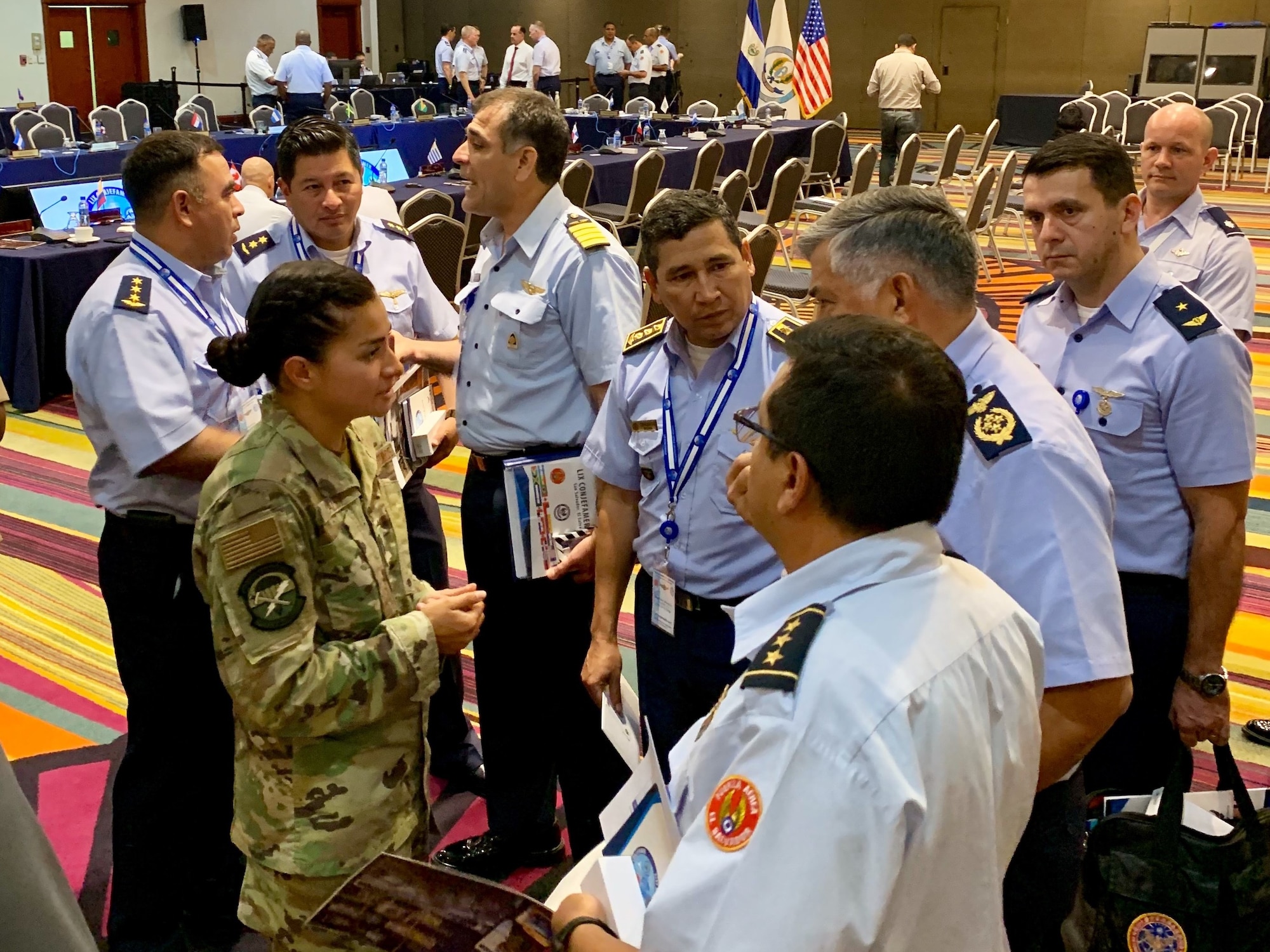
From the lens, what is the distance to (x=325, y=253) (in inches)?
124

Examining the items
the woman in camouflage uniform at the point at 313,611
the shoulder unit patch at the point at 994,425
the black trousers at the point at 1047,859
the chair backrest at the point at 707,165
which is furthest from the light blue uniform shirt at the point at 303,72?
the black trousers at the point at 1047,859

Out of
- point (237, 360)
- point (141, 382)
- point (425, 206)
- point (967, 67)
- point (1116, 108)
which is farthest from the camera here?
point (967, 67)

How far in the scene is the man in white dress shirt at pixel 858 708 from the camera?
41.7 inches

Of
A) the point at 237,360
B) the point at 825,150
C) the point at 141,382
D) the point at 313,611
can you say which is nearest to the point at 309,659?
the point at 313,611

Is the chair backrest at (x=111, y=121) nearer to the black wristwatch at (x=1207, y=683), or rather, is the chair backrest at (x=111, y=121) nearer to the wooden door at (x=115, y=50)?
the wooden door at (x=115, y=50)

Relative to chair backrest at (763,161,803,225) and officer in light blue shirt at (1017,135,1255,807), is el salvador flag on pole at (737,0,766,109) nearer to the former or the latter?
chair backrest at (763,161,803,225)

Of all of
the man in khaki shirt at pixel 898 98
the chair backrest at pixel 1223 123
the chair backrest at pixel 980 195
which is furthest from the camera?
the man in khaki shirt at pixel 898 98

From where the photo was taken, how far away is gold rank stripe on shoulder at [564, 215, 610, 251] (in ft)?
9.21

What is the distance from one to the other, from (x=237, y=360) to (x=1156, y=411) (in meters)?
1.68

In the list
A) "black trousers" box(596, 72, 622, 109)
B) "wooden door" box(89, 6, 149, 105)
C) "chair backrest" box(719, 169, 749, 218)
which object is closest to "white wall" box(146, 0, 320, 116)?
"wooden door" box(89, 6, 149, 105)

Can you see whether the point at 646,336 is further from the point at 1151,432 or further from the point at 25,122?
the point at 25,122

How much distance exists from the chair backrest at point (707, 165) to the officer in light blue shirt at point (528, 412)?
750 centimetres

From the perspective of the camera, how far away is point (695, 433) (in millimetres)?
2295

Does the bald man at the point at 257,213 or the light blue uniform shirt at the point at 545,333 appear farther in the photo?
the bald man at the point at 257,213
